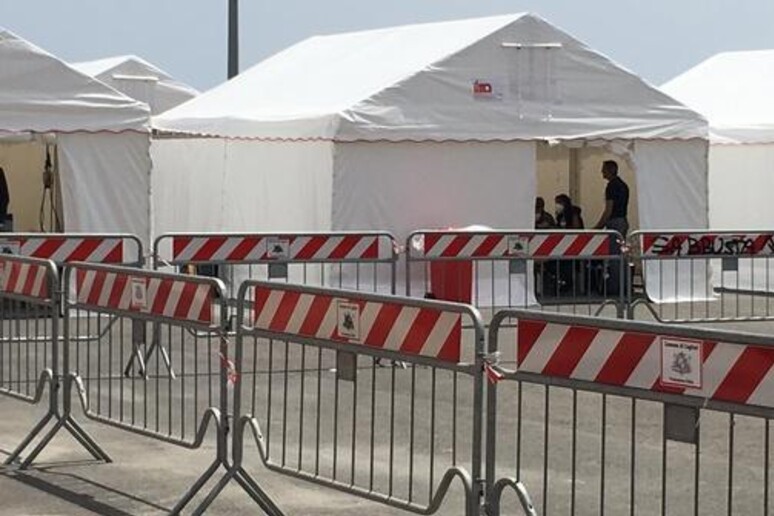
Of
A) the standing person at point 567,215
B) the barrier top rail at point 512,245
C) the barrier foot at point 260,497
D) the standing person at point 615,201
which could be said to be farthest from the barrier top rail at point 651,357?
the standing person at point 567,215

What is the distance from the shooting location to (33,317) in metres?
12.6

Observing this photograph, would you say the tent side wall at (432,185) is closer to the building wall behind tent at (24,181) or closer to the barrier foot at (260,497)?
the building wall behind tent at (24,181)

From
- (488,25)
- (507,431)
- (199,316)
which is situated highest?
(488,25)

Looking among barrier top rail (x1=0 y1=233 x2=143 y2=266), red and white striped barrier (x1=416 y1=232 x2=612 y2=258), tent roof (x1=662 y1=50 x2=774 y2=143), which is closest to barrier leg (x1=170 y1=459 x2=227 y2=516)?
barrier top rail (x1=0 y1=233 x2=143 y2=266)

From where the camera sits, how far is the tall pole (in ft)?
118

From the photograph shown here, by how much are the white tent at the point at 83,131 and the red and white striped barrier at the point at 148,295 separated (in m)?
9.26

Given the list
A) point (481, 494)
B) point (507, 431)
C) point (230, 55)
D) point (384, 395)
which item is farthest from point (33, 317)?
point (230, 55)

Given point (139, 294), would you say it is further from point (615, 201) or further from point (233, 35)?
point (233, 35)

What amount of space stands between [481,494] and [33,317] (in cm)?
600

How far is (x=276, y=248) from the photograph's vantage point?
15625 mm

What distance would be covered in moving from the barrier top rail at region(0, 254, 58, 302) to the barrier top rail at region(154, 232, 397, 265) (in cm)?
346

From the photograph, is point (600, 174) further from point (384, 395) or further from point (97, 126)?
point (384, 395)

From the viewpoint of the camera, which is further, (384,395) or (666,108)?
(666,108)

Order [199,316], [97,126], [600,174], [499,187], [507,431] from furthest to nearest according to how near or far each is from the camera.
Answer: [600,174] < [499,187] < [97,126] < [507,431] < [199,316]
